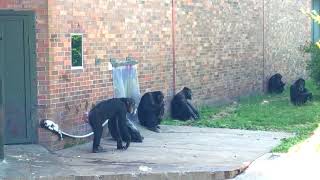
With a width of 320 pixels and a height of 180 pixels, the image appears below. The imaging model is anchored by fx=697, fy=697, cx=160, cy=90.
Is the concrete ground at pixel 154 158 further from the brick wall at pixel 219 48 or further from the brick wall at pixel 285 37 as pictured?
the brick wall at pixel 285 37

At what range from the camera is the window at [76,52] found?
1180 centimetres

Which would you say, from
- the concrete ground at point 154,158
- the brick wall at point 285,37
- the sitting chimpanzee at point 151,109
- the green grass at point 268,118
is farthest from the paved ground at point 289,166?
the brick wall at point 285,37

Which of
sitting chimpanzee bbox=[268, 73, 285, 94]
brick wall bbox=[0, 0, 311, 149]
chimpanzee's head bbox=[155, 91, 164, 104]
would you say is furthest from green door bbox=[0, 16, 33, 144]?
sitting chimpanzee bbox=[268, 73, 285, 94]

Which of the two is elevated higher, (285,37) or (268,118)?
(285,37)

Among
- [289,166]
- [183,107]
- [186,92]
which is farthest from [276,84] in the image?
[289,166]

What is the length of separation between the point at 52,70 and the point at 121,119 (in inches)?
54.6

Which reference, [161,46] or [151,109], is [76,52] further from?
[161,46]

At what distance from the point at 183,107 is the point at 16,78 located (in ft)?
16.2

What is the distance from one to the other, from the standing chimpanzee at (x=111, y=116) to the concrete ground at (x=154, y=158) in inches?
8.2

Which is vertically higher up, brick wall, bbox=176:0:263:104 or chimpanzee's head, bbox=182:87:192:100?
brick wall, bbox=176:0:263:104

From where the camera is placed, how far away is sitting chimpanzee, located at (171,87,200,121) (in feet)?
49.9

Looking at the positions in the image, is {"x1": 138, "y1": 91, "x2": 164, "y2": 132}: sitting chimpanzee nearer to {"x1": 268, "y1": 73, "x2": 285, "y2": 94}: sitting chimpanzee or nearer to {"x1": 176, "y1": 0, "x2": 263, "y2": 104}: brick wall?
{"x1": 176, "y1": 0, "x2": 263, "y2": 104}: brick wall

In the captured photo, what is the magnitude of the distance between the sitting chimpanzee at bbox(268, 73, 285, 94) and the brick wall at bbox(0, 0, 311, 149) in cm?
27

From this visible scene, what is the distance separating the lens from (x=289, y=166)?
10008 millimetres
